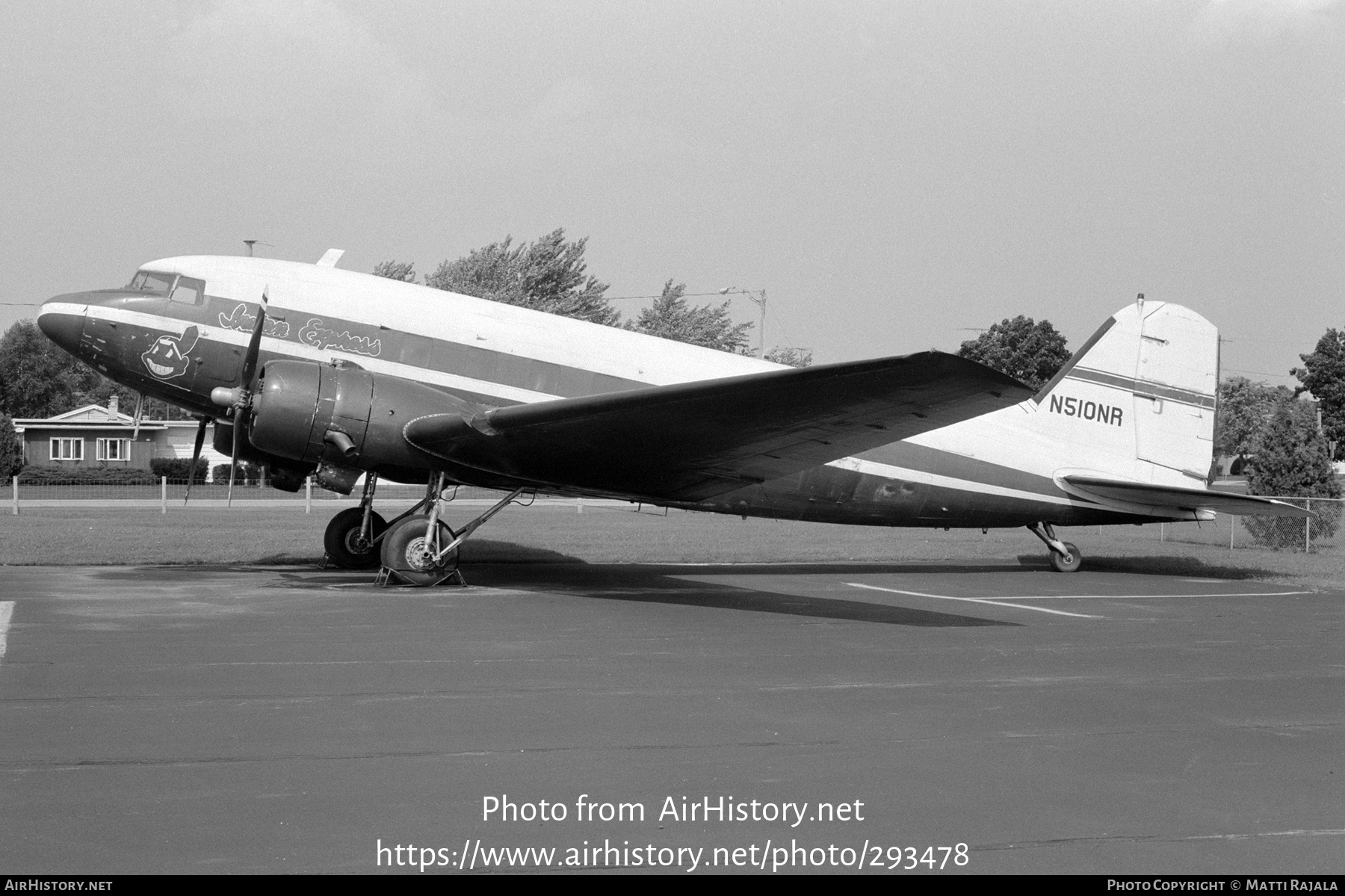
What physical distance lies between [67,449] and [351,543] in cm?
5163

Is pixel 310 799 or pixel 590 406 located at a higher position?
pixel 590 406

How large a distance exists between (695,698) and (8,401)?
9745 centimetres

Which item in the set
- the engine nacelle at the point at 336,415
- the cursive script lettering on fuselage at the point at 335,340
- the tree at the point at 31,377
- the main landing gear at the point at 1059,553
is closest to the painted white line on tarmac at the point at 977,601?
the main landing gear at the point at 1059,553

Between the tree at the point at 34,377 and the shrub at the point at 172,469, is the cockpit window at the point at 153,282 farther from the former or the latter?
the tree at the point at 34,377

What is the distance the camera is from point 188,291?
14.5 meters

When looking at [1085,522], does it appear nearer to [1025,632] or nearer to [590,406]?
[1025,632]

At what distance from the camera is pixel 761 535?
23734mm

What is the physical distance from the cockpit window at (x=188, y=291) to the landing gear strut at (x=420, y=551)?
374 cm

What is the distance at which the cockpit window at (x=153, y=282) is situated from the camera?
1455cm

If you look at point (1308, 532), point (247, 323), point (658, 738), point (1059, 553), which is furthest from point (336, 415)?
point (1308, 532)

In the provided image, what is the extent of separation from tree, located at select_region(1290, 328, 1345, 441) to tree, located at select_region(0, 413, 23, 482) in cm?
5912

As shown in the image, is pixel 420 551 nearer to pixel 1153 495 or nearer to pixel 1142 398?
pixel 1153 495

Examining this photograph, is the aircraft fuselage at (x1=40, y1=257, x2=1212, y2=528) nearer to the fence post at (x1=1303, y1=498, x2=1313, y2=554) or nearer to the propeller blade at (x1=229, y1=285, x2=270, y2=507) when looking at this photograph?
the propeller blade at (x1=229, y1=285, x2=270, y2=507)

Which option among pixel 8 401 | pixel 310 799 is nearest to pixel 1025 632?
pixel 310 799
